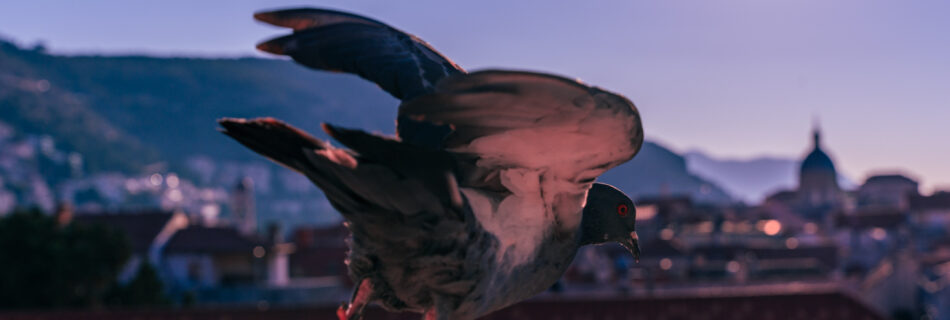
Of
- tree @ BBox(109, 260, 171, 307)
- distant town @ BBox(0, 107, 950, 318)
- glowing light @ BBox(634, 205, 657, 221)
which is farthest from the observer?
distant town @ BBox(0, 107, 950, 318)

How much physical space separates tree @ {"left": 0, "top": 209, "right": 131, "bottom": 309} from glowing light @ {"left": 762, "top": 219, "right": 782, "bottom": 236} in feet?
251

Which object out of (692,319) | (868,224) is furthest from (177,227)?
(868,224)

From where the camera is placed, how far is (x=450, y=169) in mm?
3832

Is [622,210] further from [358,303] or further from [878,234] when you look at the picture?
[878,234]

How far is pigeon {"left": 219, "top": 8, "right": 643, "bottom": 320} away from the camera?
3.52m

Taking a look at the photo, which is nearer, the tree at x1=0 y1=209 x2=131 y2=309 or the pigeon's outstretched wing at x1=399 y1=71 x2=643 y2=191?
the pigeon's outstretched wing at x1=399 y1=71 x2=643 y2=191

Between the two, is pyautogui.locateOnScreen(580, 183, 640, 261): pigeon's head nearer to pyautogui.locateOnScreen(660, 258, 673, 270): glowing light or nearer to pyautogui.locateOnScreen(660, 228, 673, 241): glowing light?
pyautogui.locateOnScreen(660, 258, 673, 270): glowing light

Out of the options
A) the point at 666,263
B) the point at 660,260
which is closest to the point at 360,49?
the point at 666,263

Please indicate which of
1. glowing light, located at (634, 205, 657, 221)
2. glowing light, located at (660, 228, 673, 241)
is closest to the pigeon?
glowing light, located at (634, 205, 657, 221)

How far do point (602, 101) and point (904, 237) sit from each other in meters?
117

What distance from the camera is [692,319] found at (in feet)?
81.3

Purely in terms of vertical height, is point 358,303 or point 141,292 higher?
point 358,303

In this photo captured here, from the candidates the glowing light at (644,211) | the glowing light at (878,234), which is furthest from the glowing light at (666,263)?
the glowing light at (878,234)

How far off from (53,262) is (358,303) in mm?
44596
